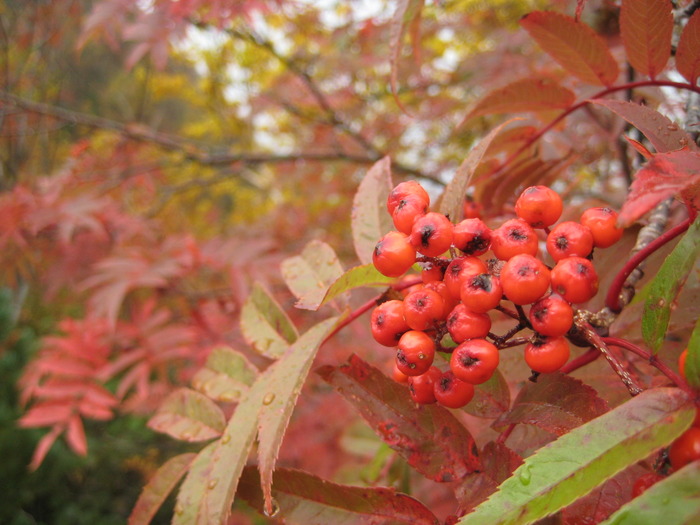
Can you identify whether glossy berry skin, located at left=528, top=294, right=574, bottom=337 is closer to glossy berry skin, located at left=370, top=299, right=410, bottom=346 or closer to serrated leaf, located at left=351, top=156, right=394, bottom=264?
glossy berry skin, located at left=370, top=299, right=410, bottom=346

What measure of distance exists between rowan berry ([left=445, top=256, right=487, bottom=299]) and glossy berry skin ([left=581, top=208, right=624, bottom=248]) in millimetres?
131

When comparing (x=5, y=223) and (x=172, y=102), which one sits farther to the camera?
(x=172, y=102)

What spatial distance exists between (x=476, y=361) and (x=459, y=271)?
95 mm

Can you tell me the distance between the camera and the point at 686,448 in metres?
0.41

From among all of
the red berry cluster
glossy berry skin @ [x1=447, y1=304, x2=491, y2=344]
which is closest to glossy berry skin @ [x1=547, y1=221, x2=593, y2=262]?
the red berry cluster

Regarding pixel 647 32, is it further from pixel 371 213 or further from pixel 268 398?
pixel 268 398

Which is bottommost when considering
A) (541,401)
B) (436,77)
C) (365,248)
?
(541,401)

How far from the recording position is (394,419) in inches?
24.0

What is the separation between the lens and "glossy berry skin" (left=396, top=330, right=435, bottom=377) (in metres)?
0.51

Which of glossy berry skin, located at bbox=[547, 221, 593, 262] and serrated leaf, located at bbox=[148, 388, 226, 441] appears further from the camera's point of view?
serrated leaf, located at bbox=[148, 388, 226, 441]

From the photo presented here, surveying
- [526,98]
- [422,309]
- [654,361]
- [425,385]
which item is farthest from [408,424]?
[526,98]

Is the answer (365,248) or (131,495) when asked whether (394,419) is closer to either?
(365,248)

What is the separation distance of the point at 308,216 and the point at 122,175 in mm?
1507

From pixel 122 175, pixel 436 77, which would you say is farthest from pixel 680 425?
pixel 436 77
